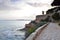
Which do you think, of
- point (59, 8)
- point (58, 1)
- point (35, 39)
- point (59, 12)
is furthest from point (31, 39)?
point (59, 8)

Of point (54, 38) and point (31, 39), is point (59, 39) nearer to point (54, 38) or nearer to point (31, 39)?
point (54, 38)

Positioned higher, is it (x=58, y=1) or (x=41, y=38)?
(x=58, y=1)

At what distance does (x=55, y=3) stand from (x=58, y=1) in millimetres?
469

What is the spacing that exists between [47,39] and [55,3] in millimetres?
8384

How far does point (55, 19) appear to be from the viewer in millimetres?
23859

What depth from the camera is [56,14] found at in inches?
927

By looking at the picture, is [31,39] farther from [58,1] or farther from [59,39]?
[58,1]

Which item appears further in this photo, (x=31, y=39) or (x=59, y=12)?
(x=59, y=12)

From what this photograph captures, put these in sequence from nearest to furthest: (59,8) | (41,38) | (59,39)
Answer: (59,39) → (41,38) → (59,8)

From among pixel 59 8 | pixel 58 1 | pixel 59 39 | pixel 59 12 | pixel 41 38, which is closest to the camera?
pixel 59 39

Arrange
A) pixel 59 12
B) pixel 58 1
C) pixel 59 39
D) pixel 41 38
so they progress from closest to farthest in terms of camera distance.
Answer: pixel 59 39 < pixel 41 38 < pixel 58 1 < pixel 59 12

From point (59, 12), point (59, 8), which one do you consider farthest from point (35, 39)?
point (59, 8)

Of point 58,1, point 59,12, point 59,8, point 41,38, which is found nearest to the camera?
point 41,38

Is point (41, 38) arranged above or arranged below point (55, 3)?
below
